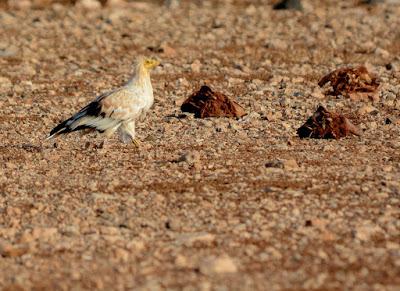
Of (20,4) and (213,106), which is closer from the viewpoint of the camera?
(213,106)

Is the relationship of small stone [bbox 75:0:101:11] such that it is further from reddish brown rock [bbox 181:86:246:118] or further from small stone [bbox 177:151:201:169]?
small stone [bbox 177:151:201:169]

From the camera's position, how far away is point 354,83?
15141 mm

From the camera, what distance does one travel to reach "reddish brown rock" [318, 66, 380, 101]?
49.0 feet

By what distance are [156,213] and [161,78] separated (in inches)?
277

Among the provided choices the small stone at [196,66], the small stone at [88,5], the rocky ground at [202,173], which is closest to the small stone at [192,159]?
the rocky ground at [202,173]

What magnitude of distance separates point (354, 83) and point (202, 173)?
183 inches

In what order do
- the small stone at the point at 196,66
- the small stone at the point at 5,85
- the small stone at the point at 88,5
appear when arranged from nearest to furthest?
the small stone at the point at 5,85 → the small stone at the point at 196,66 → the small stone at the point at 88,5

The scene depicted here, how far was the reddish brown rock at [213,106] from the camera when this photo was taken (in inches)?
547

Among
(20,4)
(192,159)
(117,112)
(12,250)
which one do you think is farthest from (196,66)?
(12,250)

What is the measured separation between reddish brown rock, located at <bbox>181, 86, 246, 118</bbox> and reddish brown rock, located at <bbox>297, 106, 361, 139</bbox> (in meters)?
1.28

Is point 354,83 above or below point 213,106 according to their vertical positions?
above

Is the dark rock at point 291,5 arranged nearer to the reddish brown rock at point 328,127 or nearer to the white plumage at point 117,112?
the reddish brown rock at point 328,127

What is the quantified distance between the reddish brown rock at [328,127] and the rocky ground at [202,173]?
152mm

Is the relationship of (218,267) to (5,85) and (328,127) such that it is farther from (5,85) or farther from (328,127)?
(5,85)
